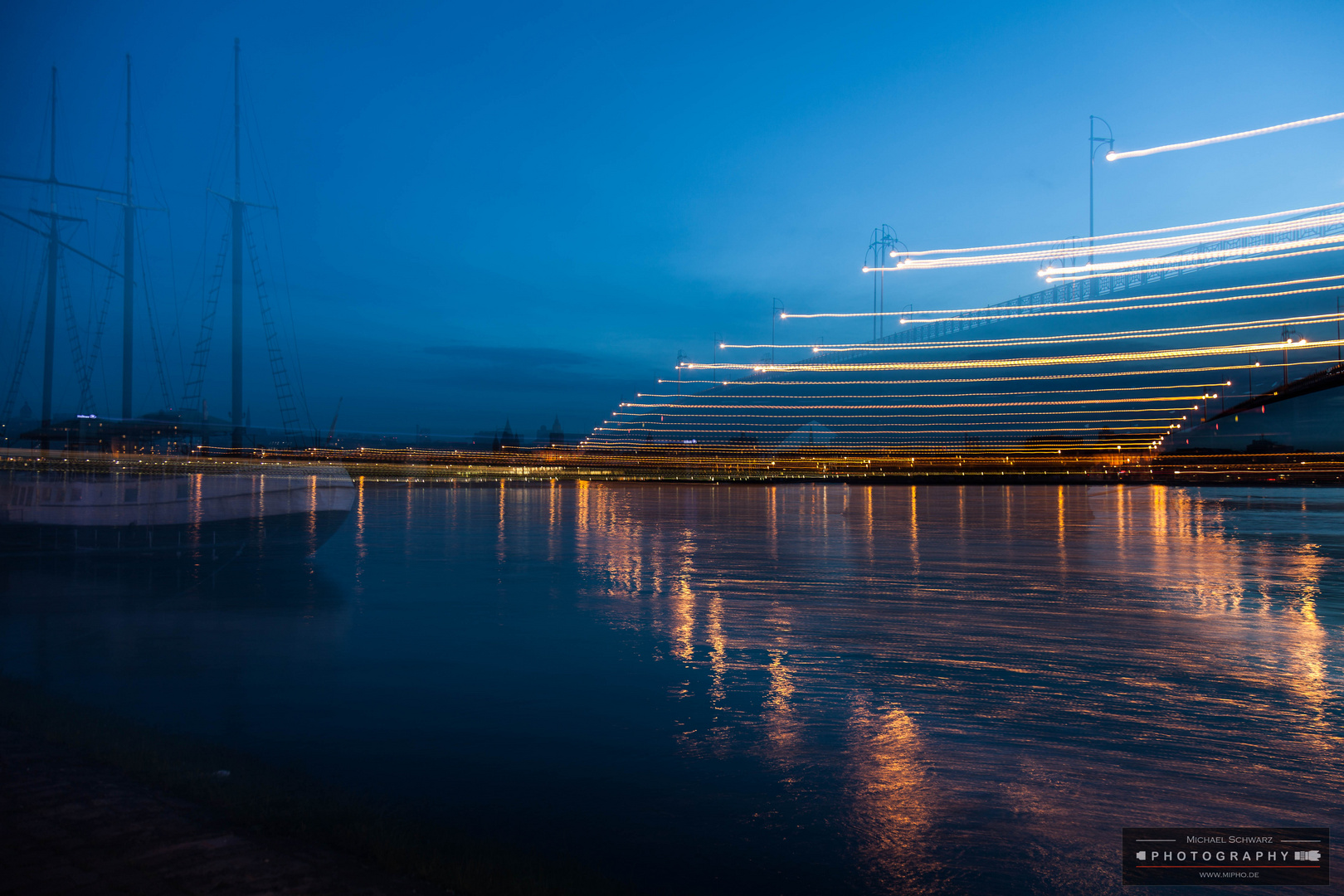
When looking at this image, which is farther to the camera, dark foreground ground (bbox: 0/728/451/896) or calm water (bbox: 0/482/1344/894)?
calm water (bbox: 0/482/1344/894)

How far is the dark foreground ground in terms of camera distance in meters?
3.23

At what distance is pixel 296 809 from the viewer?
13.3ft

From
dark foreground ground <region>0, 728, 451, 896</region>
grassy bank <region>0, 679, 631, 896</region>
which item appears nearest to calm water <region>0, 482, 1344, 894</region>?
grassy bank <region>0, 679, 631, 896</region>

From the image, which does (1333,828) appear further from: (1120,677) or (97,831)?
(97,831)

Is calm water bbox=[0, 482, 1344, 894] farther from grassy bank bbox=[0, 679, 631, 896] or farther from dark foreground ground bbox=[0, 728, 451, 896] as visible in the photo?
dark foreground ground bbox=[0, 728, 451, 896]

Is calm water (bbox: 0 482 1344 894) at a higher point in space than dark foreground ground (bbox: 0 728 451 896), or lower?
lower

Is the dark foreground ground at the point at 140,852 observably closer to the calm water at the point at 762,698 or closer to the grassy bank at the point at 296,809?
the grassy bank at the point at 296,809

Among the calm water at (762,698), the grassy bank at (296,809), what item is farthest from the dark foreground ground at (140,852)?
the calm water at (762,698)

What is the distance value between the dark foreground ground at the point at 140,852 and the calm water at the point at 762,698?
75 centimetres

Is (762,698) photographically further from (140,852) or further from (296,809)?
(140,852)

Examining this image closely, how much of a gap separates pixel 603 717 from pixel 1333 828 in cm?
406

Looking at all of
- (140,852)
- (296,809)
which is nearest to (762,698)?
(296,809)

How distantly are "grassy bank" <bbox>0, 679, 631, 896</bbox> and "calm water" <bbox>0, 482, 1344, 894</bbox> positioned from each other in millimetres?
199

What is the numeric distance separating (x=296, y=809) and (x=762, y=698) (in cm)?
340
